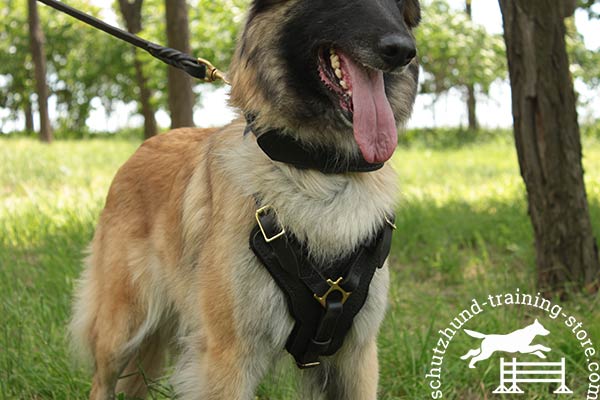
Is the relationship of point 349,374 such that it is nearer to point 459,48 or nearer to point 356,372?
point 356,372

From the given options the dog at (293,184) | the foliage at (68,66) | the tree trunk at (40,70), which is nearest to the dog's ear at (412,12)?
the dog at (293,184)

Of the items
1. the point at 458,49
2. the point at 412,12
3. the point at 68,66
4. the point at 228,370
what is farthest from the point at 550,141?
the point at 68,66

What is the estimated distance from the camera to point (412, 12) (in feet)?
8.96

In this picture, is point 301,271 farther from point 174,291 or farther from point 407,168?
point 407,168

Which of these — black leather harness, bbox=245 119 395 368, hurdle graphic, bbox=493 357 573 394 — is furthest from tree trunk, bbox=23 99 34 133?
black leather harness, bbox=245 119 395 368

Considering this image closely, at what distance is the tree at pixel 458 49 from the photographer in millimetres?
16750

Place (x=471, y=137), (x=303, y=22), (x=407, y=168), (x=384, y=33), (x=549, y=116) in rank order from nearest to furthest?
1. (x=384, y=33)
2. (x=303, y=22)
3. (x=549, y=116)
4. (x=407, y=168)
5. (x=471, y=137)

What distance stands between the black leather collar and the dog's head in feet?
0.12

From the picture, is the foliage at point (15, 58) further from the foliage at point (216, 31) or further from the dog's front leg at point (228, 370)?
the dog's front leg at point (228, 370)

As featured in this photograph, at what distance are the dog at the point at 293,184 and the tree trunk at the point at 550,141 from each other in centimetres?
183

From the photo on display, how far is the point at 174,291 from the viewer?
117 inches

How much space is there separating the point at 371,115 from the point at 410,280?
2.91 meters

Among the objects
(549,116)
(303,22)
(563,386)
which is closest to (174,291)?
(303,22)

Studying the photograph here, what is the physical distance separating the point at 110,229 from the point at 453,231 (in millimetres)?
3472
